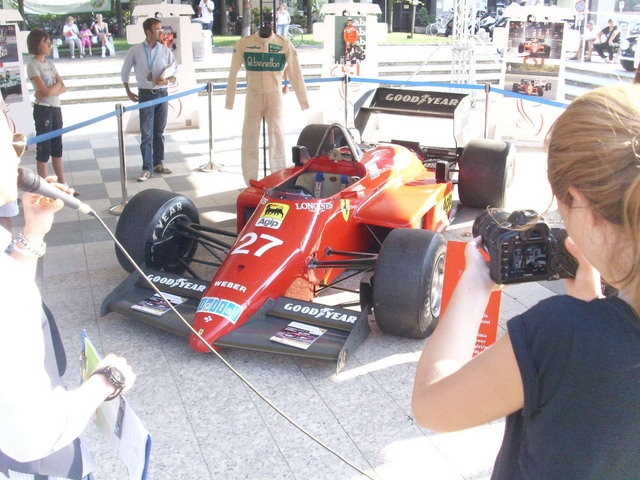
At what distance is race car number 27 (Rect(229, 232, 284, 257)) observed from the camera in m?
3.90

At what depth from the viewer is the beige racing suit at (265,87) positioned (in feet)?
23.2

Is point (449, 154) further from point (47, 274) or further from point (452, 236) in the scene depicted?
point (47, 274)

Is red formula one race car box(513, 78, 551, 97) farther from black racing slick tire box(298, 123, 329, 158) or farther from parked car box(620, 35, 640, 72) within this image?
parked car box(620, 35, 640, 72)

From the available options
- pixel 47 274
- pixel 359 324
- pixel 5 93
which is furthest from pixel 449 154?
pixel 5 93

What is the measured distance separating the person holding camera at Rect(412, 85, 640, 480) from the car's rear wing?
522cm

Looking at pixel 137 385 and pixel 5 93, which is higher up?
pixel 5 93

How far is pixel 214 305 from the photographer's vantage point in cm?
363

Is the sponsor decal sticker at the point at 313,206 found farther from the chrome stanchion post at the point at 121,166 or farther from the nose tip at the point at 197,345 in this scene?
the chrome stanchion post at the point at 121,166

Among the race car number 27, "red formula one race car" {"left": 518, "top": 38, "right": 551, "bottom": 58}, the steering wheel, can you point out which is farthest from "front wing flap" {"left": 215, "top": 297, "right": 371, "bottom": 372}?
"red formula one race car" {"left": 518, "top": 38, "right": 551, "bottom": 58}

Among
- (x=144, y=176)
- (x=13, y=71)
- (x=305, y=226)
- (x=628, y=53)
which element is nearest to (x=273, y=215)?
(x=305, y=226)

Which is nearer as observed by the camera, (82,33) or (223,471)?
(223,471)

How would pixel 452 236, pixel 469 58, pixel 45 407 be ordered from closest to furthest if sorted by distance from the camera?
pixel 45 407
pixel 452 236
pixel 469 58

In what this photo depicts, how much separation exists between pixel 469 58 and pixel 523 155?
2163 mm

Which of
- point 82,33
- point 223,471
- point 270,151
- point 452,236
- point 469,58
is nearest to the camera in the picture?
point 223,471
